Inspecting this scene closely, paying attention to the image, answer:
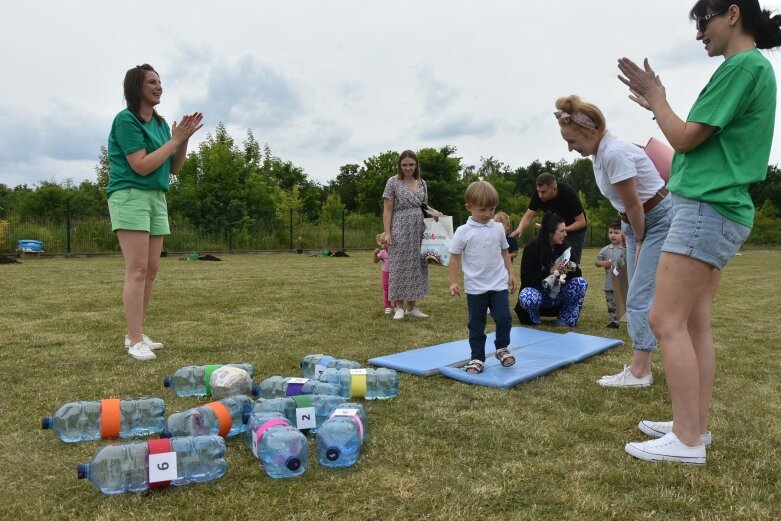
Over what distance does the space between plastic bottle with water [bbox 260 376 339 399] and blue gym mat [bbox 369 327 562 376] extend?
0.84 meters

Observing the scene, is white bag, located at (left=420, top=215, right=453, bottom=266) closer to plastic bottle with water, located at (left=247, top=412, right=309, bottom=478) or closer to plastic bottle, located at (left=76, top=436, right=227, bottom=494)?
plastic bottle with water, located at (left=247, top=412, right=309, bottom=478)

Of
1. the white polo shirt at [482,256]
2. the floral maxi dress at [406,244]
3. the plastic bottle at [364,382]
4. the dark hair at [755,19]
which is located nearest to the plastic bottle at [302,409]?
the plastic bottle at [364,382]

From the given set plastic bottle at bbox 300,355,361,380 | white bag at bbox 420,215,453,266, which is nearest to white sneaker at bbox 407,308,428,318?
white bag at bbox 420,215,453,266

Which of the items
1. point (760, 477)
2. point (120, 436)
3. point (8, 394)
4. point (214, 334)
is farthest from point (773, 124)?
point (214, 334)

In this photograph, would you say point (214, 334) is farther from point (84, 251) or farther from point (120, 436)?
point (84, 251)

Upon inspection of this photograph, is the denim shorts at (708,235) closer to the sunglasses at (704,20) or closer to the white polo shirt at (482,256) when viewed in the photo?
the sunglasses at (704,20)

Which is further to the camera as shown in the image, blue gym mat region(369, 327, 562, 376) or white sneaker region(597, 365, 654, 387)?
blue gym mat region(369, 327, 562, 376)

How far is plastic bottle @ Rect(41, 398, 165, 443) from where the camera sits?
8.62 feet

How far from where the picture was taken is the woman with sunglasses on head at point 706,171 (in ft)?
7.38

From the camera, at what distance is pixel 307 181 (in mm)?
50719

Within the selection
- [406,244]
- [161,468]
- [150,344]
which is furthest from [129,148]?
[406,244]

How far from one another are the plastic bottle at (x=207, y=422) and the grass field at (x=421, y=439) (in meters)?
0.08

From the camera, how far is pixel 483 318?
161 inches

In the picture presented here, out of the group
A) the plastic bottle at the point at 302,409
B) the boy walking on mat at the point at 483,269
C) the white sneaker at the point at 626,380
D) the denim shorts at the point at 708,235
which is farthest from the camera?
the boy walking on mat at the point at 483,269
